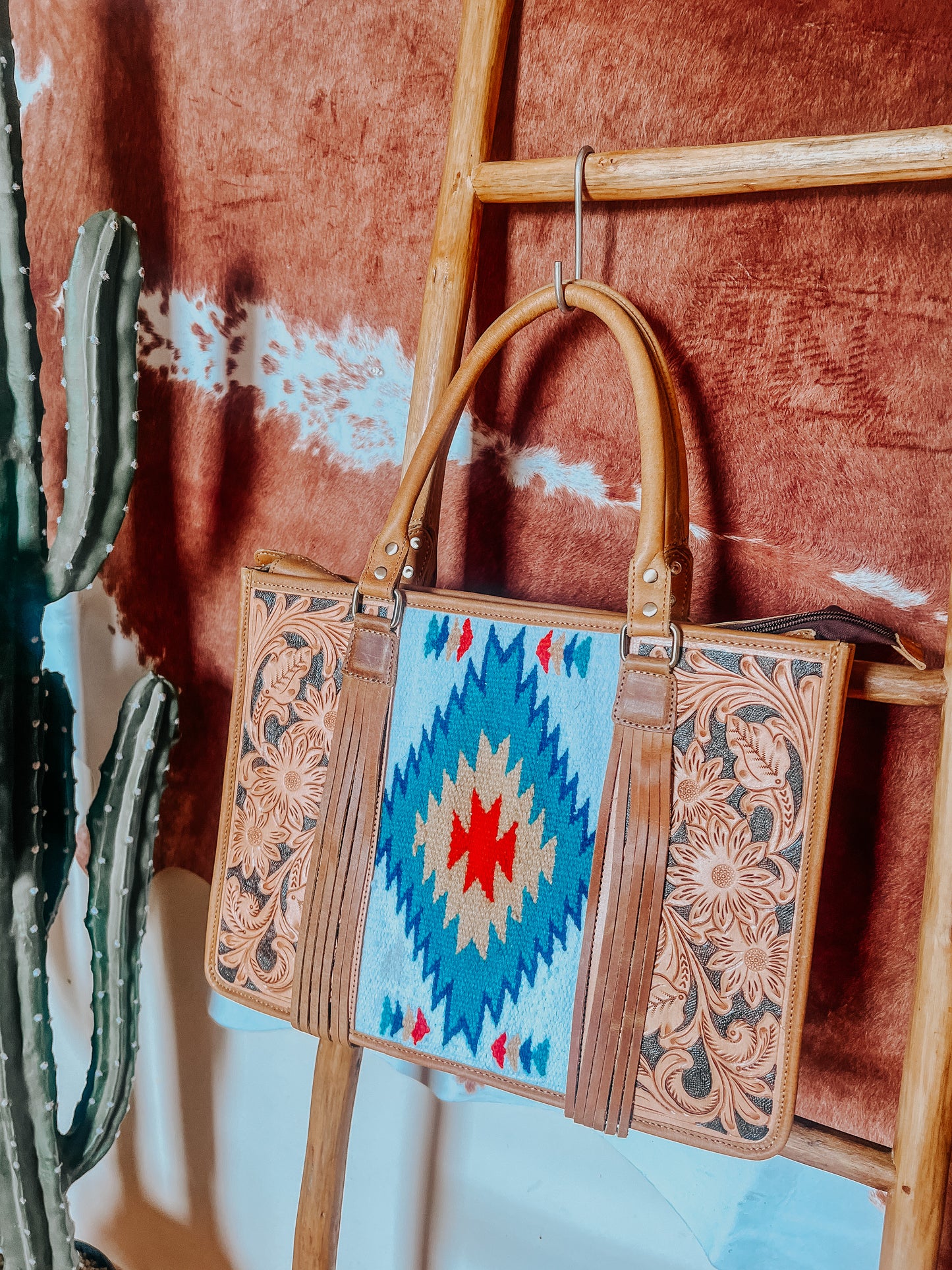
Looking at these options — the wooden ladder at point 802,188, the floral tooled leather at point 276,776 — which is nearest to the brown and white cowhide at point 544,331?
the wooden ladder at point 802,188

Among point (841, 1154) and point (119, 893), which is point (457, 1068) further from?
point (119, 893)

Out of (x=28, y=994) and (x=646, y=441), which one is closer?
(x=646, y=441)

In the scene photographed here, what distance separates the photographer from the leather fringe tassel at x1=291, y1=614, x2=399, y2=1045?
0.69 meters

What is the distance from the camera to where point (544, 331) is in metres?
0.76

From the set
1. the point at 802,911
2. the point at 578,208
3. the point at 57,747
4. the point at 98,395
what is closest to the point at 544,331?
the point at 578,208

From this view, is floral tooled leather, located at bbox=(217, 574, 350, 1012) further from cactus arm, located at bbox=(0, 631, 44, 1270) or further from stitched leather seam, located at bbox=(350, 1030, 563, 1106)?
cactus arm, located at bbox=(0, 631, 44, 1270)

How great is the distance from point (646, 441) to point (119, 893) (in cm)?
66

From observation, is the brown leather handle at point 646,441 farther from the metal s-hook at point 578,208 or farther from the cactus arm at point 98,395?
the cactus arm at point 98,395

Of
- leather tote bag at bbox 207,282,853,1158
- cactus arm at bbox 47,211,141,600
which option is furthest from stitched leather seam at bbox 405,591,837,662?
cactus arm at bbox 47,211,141,600

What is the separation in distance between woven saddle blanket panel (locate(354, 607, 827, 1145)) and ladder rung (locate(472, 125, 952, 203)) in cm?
32

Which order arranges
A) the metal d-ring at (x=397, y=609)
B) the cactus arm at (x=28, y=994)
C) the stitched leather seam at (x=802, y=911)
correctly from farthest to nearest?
the cactus arm at (x=28, y=994)
the metal d-ring at (x=397, y=609)
the stitched leather seam at (x=802, y=911)

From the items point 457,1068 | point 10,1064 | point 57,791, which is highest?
point 57,791

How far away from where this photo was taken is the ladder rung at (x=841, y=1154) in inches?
24.0

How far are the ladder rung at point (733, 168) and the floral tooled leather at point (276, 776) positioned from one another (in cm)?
37
